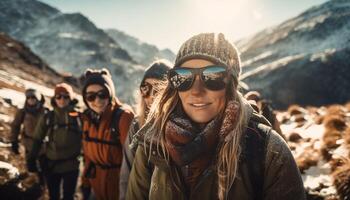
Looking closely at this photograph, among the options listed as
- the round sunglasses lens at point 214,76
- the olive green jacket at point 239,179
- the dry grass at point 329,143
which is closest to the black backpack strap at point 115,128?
the olive green jacket at point 239,179

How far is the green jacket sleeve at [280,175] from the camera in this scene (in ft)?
7.37

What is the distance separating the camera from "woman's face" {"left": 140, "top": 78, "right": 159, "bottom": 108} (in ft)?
14.8

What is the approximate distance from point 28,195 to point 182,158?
6.55 m

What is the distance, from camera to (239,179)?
2.32 metres

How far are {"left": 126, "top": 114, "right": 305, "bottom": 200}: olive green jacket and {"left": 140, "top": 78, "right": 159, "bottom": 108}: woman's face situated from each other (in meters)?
1.79

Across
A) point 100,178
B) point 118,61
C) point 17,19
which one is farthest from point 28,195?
point 17,19

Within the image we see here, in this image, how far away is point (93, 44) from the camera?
122 meters

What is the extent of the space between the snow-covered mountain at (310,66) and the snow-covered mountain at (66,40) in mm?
37360

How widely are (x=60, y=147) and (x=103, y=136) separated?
2.02 metres

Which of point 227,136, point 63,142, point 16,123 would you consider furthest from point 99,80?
point 16,123

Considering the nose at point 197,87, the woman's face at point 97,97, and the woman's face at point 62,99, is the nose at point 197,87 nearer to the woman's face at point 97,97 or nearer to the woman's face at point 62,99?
the woman's face at point 97,97

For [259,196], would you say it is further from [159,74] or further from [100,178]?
[100,178]

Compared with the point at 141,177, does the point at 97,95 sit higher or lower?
higher

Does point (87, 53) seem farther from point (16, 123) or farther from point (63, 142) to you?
point (63, 142)
